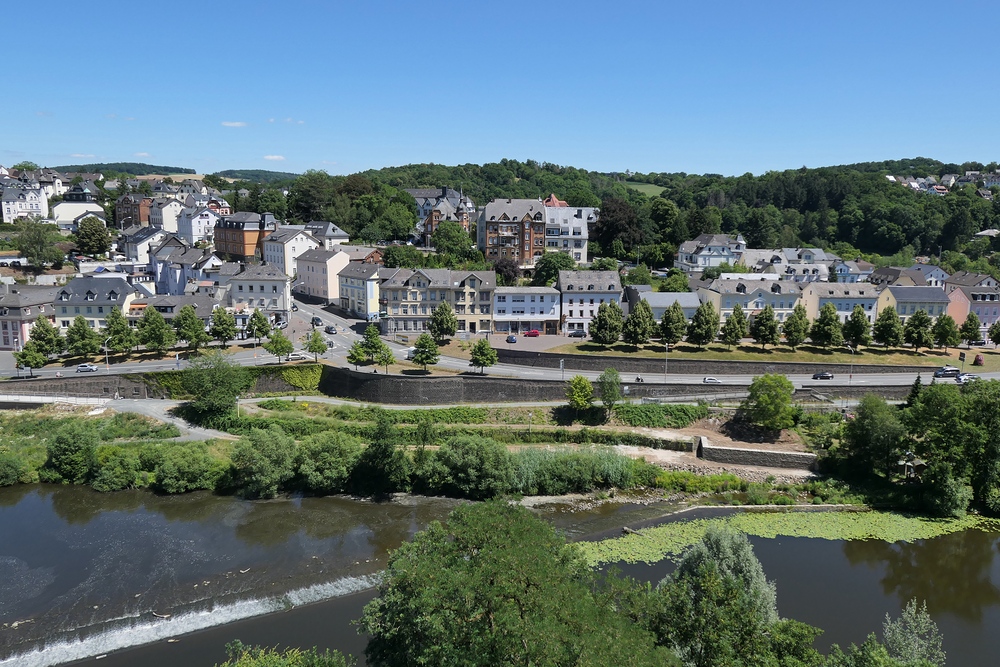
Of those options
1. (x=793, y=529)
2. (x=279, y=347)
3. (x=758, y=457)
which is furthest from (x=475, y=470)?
(x=279, y=347)

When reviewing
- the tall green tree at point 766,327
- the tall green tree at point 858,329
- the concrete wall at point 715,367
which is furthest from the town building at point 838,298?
the concrete wall at point 715,367

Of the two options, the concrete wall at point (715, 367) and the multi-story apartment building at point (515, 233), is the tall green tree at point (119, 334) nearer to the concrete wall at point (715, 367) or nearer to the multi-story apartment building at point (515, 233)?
the concrete wall at point (715, 367)

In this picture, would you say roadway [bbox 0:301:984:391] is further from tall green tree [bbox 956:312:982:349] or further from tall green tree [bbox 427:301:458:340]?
tall green tree [bbox 956:312:982:349]

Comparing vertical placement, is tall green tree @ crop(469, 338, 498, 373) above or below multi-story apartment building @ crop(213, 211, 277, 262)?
below

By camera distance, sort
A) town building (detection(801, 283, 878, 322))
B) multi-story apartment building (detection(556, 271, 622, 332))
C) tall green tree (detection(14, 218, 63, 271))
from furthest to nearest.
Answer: tall green tree (detection(14, 218, 63, 271)) → town building (detection(801, 283, 878, 322)) → multi-story apartment building (detection(556, 271, 622, 332))

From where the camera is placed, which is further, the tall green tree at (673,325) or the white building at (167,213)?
the white building at (167,213)

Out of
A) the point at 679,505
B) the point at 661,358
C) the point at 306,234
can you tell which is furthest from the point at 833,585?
the point at 306,234

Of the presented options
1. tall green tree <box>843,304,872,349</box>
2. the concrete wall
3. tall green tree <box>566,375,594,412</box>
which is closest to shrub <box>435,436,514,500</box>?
tall green tree <box>566,375,594,412</box>
